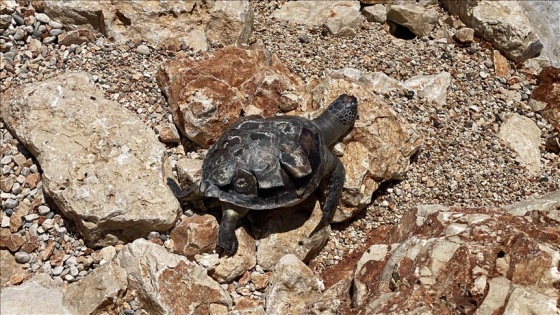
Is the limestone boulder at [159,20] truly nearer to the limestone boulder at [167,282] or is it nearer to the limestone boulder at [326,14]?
the limestone boulder at [326,14]

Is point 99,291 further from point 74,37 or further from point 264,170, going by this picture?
point 74,37

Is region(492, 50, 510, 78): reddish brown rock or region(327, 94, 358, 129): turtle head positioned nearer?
region(327, 94, 358, 129): turtle head

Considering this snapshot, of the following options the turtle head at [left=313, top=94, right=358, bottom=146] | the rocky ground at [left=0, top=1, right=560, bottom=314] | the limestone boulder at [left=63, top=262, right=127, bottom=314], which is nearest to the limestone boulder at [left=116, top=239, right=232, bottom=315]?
the limestone boulder at [left=63, top=262, right=127, bottom=314]

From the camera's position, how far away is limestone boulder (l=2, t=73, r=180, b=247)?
4.11 metres

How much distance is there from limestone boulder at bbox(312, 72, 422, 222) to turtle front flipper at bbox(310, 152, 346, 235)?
145 millimetres

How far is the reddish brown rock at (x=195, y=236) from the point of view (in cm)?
417

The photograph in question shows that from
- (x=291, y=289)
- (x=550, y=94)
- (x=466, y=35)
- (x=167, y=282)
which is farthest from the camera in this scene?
(x=466, y=35)

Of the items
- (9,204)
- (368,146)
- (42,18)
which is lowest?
(9,204)

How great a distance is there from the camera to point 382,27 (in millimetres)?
6262

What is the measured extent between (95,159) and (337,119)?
1825 mm

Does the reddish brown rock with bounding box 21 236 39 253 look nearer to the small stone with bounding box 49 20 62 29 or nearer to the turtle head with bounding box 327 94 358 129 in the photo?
the small stone with bounding box 49 20 62 29

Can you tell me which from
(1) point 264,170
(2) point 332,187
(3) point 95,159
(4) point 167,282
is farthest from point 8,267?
(2) point 332,187

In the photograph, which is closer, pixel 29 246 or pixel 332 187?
pixel 29 246

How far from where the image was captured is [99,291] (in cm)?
387
